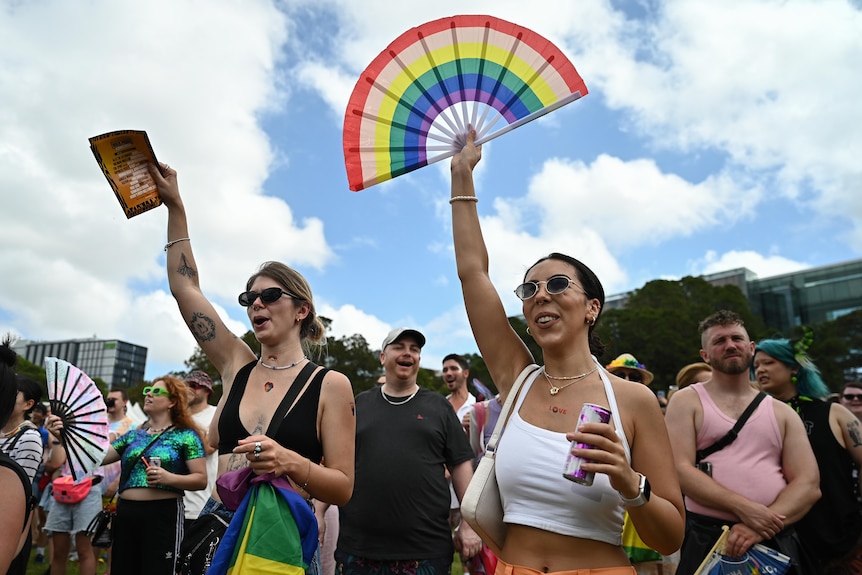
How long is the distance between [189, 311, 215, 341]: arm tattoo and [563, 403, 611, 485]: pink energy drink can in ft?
6.92

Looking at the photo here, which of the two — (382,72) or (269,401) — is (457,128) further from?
(269,401)

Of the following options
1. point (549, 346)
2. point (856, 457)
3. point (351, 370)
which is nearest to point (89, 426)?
point (549, 346)

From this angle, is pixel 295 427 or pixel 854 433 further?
pixel 854 433

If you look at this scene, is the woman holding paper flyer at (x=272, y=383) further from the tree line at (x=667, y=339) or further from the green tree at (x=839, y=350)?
the green tree at (x=839, y=350)

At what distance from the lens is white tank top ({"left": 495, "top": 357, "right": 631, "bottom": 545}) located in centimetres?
215

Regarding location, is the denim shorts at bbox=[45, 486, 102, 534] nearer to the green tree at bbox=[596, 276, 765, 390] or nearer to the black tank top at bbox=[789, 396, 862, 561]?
the black tank top at bbox=[789, 396, 862, 561]

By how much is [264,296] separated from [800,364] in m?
4.35

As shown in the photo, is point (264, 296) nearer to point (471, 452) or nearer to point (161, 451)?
point (471, 452)

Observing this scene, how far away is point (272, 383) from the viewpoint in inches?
114

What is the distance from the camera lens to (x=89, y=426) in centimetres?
539

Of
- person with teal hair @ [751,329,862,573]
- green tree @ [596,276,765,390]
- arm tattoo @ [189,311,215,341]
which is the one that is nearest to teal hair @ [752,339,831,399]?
person with teal hair @ [751,329,862,573]

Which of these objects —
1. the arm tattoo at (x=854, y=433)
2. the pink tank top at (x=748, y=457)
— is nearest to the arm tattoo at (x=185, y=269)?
the pink tank top at (x=748, y=457)

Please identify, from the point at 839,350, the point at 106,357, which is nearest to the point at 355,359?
the point at 839,350

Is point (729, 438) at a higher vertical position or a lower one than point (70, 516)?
higher
